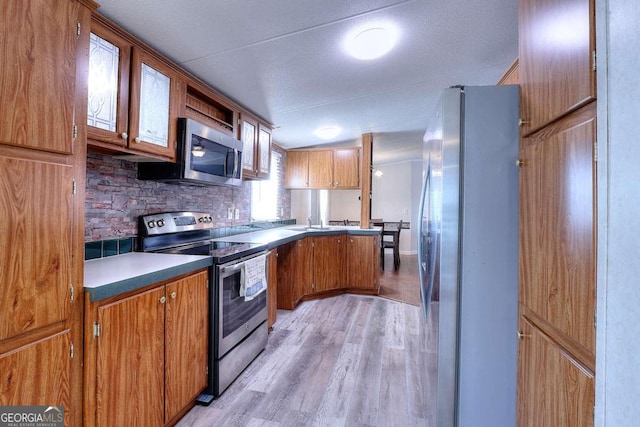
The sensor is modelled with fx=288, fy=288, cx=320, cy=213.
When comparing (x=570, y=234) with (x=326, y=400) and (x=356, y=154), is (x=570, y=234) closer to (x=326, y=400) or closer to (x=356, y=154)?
(x=326, y=400)

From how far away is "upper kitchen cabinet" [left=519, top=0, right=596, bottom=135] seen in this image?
73 centimetres

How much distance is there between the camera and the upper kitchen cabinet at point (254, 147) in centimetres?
284

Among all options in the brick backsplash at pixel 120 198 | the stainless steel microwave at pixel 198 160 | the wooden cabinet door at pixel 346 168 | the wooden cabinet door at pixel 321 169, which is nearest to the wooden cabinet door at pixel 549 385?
the stainless steel microwave at pixel 198 160

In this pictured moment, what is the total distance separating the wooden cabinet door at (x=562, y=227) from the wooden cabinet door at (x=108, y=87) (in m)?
1.89

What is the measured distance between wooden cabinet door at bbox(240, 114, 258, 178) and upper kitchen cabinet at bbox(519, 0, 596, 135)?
226cm

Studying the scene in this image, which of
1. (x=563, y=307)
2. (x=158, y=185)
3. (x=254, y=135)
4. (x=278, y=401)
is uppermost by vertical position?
(x=254, y=135)

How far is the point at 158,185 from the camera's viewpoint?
2.17 m

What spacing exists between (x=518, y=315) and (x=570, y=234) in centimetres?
54

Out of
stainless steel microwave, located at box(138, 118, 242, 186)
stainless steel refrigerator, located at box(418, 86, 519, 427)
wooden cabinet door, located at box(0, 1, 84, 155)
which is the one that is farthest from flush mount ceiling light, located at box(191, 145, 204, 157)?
stainless steel refrigerator, located at box(418, 86, 519, 427)

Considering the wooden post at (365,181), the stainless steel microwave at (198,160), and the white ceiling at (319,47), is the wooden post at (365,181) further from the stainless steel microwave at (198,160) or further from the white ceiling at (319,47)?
the stainless steel microwave at (198,160)

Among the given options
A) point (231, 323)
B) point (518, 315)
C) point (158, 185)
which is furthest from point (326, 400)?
point (158, 185)

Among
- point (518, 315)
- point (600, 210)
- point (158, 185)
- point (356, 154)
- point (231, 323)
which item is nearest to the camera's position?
point (600, 210)

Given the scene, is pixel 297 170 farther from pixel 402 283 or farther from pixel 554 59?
pixel 554 59
